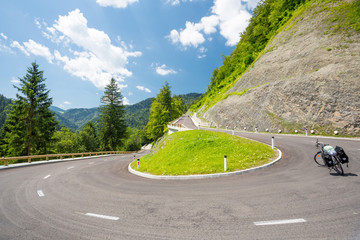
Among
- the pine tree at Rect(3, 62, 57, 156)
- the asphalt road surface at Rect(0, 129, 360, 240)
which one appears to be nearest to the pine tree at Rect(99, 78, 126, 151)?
the pine tree at Rect(3, 62, 57, 156)

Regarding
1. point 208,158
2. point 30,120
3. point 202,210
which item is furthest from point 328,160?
point 30,120

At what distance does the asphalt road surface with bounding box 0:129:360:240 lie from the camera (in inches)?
144

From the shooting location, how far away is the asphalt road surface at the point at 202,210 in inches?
144

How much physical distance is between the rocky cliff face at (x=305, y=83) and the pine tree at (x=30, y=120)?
113ft

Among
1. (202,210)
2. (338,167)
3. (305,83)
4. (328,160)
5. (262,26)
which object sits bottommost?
(202,210)

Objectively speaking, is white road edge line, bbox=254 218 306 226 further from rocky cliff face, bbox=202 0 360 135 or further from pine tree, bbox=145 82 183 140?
pine tree, bbox=145 82 183 140

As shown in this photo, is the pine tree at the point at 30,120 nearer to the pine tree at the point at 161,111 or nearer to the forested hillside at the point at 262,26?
the pine tree at the point at 161,111

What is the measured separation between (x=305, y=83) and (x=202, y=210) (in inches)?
1052

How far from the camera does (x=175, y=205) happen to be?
203 inches

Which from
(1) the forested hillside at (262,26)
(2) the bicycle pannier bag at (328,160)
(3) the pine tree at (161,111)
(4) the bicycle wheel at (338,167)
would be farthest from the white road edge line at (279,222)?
(3) the pine tree at (161,111)

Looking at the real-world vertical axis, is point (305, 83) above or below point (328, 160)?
above

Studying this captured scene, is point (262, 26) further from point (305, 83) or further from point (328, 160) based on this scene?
point (328, 160)

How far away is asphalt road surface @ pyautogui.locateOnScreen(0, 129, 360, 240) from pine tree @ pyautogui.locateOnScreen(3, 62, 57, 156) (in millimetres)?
22995

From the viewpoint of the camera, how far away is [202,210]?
4688 mm
